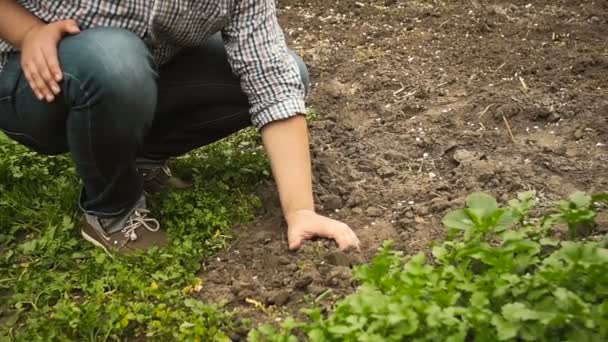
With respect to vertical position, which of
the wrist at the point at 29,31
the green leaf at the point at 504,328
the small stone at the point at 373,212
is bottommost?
the small stone at the point at 373,212

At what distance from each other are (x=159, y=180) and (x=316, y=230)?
752 millimetres

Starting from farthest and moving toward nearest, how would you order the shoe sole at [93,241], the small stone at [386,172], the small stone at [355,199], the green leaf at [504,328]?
1. the small stone at [386,172]
2. the small stone at [355,199]
3. the shoe sole at [93,241]
4. the green leaf at [504,328]

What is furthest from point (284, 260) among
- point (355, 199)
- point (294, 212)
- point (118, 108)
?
point (118, 108)

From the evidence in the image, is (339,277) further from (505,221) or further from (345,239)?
(505,221)

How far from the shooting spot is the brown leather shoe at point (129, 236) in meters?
2.55

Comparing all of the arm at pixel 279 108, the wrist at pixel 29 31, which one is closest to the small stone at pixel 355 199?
the arm at pixel 279 108

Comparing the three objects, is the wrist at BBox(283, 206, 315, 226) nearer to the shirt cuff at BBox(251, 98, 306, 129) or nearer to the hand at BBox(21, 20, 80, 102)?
the shirt cuff at BBox(251, 98, 306, 129)

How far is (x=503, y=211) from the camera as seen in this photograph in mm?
1987

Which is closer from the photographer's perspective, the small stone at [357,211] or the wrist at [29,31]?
the wrist at [29,31]

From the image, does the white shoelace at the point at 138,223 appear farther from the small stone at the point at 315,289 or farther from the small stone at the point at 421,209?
the small stone at the point at 421,209

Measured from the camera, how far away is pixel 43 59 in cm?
222

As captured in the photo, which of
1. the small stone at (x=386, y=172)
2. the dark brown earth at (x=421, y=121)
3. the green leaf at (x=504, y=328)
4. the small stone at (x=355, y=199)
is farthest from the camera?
the small stone at (x=386, y=172)

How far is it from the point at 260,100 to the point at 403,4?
184cm

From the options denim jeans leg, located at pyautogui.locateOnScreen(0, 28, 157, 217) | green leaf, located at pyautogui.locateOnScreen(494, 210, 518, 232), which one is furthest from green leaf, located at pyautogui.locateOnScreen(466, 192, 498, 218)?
denim jeans leg, located at pyautogui.locateOnScreen(0, 28, 157, 217)
